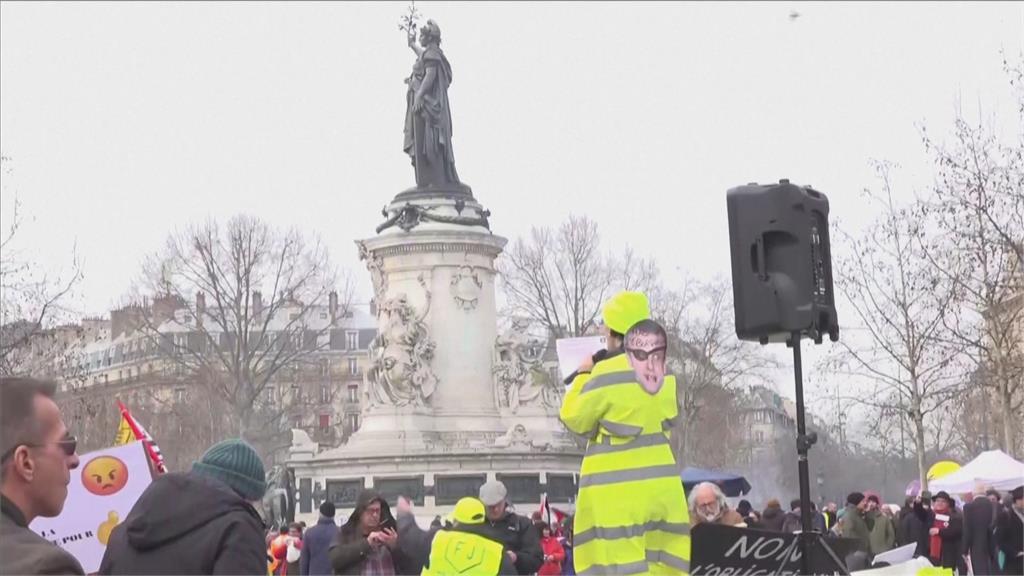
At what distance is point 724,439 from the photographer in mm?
69000

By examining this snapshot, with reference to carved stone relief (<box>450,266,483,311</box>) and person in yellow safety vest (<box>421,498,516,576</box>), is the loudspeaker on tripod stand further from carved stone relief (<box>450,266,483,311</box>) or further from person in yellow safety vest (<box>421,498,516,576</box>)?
carved stone relief (<box>450,266,483,311</box>)

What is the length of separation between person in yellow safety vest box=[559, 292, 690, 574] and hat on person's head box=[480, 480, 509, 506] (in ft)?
10.3

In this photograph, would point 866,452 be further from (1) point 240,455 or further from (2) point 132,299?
(1) point 240,455

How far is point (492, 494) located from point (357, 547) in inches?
36.1

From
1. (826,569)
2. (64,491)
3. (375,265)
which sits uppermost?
(375,265)

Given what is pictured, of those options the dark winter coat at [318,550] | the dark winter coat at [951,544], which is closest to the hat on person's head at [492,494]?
the dark winter coat at [318,550]

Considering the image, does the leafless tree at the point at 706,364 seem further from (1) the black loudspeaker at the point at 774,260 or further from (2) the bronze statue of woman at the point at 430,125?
(1) the black loudspeaker at the point at 774,260

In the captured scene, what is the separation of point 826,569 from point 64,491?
5.21m

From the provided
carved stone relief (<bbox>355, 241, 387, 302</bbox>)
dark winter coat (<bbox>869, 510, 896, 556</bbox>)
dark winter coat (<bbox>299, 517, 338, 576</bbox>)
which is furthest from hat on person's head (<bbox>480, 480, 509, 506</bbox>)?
carved stone relief (<bbox>355, 241, 387, 302</bbox>)

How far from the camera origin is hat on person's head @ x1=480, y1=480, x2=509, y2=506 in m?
10.7

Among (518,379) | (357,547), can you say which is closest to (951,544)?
(357,547)

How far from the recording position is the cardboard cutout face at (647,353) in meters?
7.50

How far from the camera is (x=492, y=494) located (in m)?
10.8

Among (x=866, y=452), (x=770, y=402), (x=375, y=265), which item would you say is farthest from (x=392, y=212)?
(x=866, y=452)
